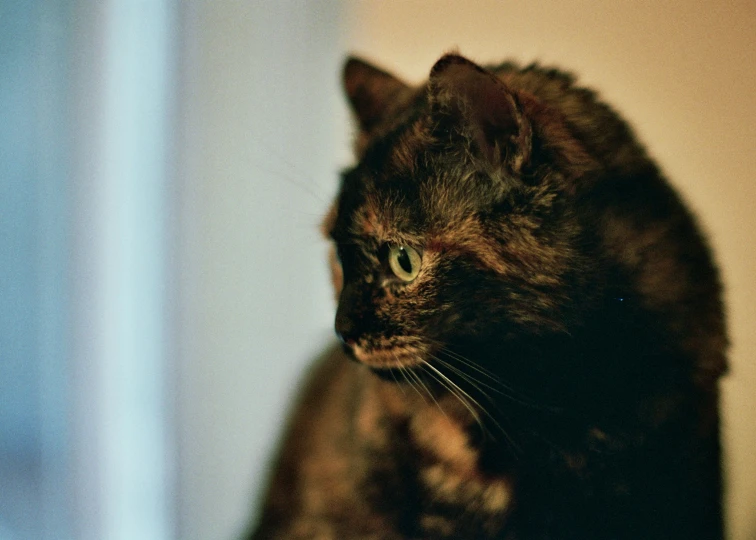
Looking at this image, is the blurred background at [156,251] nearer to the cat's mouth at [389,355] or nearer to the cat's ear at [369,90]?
the cat's ear at [369,90]

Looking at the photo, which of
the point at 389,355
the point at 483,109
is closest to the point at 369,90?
the point at 483,109

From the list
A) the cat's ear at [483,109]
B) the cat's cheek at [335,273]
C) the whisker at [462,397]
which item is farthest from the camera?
the cat's cheek at [335,273]

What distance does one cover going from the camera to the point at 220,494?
0.86 meters

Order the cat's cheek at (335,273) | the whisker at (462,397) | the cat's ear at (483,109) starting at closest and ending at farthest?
1. the cat's ear at (483,109)
2. the whisker at (462,397)
3. the cat's cheek at (335,273)

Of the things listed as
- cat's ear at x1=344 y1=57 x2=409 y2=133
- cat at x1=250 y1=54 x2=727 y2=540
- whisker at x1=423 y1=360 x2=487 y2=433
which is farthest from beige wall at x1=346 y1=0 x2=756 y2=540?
whisker at x1=423 y1=360 x2=487 y2=433

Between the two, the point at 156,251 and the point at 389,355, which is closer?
the point at 389,355

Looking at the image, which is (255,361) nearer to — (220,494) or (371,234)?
(220,494)

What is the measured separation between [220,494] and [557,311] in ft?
1.93

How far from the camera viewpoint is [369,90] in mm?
745

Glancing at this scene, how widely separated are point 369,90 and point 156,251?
0.41 meters

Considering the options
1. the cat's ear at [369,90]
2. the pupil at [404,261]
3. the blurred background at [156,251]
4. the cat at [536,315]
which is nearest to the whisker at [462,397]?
the cat at [536,315]

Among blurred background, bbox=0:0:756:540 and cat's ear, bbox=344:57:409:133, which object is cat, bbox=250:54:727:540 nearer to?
cat's ear, bbox=344:57:409:133

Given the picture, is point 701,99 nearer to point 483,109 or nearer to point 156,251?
point 483,109

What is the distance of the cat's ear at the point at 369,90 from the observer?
0.73 meters
